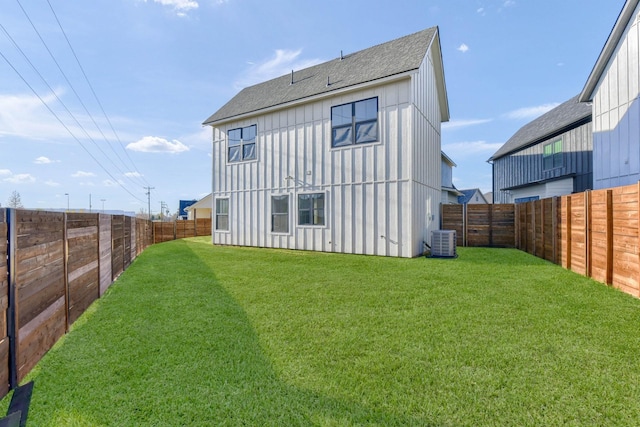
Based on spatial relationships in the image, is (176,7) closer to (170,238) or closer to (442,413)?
(170,238)

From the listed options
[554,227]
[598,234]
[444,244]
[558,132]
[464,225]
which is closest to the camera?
[598,234]

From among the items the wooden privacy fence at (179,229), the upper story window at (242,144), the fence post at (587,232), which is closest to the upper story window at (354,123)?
the upper story window at (242,144)

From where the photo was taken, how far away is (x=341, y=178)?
379 inches

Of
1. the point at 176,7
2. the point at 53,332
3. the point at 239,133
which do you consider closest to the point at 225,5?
the point at 176,7

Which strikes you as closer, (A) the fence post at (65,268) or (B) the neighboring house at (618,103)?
(A) the fence post at (65,268)

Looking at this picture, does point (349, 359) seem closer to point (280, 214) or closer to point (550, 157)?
point (280, 214)

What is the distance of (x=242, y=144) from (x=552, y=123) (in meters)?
16.7

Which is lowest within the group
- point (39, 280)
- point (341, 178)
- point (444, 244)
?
point (444, 244)

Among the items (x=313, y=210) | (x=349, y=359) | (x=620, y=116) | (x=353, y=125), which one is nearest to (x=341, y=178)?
(x=313, y=210)

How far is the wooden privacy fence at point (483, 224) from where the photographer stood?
35.7 feet

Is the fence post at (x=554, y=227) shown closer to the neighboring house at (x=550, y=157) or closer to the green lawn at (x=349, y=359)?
the green lawn at (x=349, y=359)

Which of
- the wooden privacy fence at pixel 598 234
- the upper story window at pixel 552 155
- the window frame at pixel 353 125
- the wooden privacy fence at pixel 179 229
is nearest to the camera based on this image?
the wooden privacy fence at pixel 598 234

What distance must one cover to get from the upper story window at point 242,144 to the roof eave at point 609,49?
12.3m

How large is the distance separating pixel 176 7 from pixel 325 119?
23.4ft
